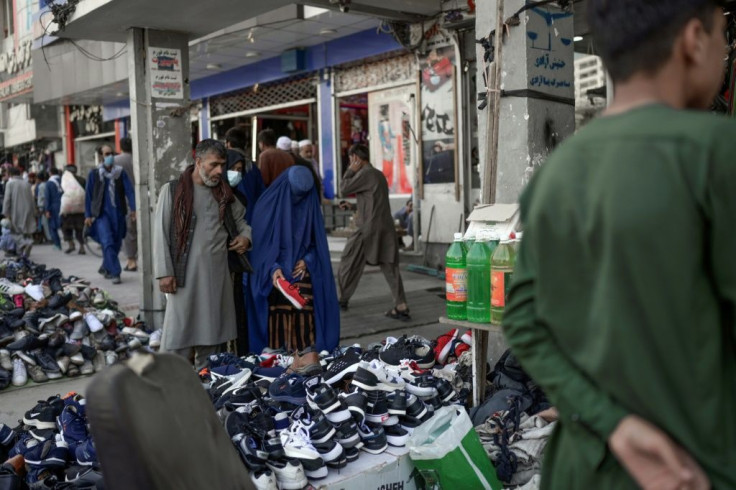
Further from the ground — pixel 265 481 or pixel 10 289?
pixel 10 289

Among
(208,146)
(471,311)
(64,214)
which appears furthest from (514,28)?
(64,214)

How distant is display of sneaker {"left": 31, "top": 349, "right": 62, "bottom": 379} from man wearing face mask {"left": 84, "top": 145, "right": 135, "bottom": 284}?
4.13 m

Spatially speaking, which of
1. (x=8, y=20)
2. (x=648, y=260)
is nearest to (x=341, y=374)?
(x=648, y=260)

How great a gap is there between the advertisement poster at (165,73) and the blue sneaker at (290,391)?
14.7ft

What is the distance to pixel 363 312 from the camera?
8.06 meters

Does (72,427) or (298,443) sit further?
(72,427)

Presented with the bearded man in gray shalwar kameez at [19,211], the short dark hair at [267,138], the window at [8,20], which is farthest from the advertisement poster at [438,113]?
the window at [8,20]

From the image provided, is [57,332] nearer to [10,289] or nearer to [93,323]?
[93,323]

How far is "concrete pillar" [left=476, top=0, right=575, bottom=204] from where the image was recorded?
4086 mm

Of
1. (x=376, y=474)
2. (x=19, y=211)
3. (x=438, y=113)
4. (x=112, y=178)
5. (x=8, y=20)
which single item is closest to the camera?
(x=376, y=474)

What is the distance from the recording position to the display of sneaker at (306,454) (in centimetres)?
315

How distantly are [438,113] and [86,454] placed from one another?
806 centimetres

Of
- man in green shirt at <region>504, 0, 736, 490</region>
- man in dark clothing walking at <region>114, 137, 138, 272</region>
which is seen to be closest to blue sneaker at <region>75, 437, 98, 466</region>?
man in green shirt at <region>504, 0, 736, 490</region>

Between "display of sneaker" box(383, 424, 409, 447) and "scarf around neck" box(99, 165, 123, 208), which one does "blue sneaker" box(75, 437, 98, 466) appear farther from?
"scarf around neck" box(99, 165, 123, 208)
